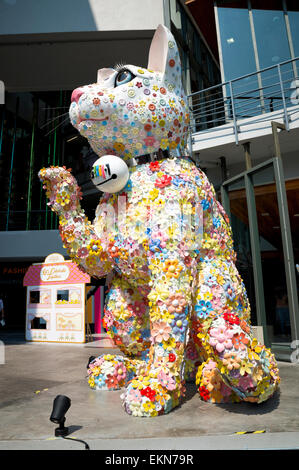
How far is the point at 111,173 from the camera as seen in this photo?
2834mm

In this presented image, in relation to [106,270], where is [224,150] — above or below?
above

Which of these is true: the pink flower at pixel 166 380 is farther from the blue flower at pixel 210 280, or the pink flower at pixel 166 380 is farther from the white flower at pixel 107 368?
the white flower at pixel 107 368

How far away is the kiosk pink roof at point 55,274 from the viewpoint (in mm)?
8830

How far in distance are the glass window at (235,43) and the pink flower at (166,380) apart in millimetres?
7217

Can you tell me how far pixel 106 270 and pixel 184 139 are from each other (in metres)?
1.39

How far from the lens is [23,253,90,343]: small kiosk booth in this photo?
27.9 ft

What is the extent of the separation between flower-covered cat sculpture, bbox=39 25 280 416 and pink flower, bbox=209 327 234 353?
25 mm

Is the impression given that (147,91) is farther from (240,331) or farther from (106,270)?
(240,331)

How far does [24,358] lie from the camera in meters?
5.98

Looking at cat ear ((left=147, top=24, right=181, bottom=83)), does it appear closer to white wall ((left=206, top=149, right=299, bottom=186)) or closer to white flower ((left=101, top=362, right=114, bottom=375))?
white flower ((left=101, top=362, right=114, bottom=375))

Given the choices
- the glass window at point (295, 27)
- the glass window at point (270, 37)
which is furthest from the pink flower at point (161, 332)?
the glass window at point (295, 27)

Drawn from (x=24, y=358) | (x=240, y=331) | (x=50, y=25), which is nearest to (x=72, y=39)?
(x=50, y=25)

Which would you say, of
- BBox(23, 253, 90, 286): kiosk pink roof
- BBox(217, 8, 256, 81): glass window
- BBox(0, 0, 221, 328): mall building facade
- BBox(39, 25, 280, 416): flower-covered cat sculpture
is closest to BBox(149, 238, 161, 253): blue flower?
BBox(39, 25, 280, 416): flower-covered cat sculpture

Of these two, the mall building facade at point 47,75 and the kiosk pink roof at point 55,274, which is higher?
the mall building facade at point 47,75
